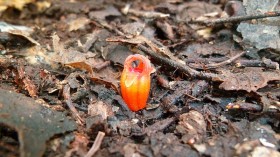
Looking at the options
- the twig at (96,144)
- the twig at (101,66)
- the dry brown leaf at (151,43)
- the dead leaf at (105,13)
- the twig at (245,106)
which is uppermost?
the dead leaf at (105,13)

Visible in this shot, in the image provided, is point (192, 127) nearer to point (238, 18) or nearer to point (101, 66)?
point (101, 66)

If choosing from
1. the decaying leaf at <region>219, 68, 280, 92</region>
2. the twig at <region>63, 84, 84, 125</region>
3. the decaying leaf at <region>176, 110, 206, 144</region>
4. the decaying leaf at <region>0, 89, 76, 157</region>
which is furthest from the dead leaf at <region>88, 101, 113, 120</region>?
the decaying leaf at <region>219, 68, 280, 92</region>

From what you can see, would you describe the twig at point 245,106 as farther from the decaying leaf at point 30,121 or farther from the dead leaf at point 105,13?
the dead leaf at point 105,13

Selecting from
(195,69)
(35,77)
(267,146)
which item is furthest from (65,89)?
(267,146)

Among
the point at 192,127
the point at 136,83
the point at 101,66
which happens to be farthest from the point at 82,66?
the point at 192,127

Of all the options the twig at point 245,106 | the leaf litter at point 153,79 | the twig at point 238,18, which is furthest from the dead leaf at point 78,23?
the twig at point 245,106

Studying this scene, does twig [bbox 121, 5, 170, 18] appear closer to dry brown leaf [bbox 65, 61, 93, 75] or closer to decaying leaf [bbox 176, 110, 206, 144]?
dry brown leaf [bbox 65, 61, 93, 75]
